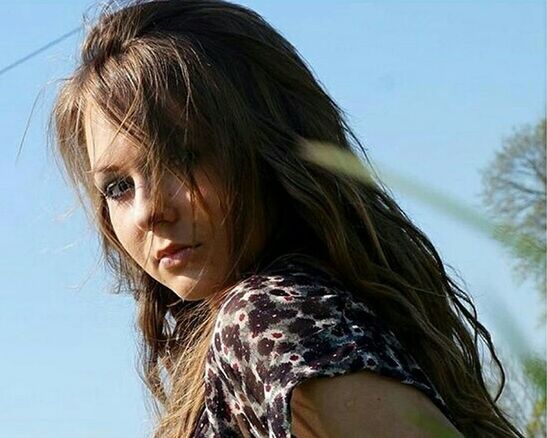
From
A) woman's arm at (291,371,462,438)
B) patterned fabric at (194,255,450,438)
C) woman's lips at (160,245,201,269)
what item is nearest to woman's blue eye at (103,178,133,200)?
woman's lips at (160,245,201,269)

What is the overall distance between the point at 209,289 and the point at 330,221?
180 millimetres

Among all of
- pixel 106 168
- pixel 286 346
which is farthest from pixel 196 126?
pixel 286 346

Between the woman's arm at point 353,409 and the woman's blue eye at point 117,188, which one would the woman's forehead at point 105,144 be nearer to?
the woman's blue eye at point 117,188

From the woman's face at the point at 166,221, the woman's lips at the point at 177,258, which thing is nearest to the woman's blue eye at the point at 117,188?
the woman's face at the point at 166,221

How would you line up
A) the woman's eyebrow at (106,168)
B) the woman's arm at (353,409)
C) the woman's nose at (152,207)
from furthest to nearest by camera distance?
the woman's eyebrow at (106,168)
the woman's nose at (152,207)
the woman's arm at (353,409)

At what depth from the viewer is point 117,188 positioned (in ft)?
4.93

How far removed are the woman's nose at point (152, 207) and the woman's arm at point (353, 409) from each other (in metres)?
0.35

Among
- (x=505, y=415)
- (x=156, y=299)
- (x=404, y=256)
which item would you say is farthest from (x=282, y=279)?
(x=156, y=299)

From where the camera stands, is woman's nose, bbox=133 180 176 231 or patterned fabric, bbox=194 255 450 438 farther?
woman's nose, bbox=133 180 176 231

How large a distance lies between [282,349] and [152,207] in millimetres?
318

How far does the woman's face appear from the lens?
1398 mm

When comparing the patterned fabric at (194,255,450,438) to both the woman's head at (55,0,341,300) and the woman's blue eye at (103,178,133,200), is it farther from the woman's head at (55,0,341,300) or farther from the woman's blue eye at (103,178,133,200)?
Answer: the woman's blue eye at (103,178,133,200)

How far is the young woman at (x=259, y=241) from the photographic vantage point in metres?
1.18

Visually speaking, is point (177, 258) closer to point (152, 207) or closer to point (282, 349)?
point (152, 207)
